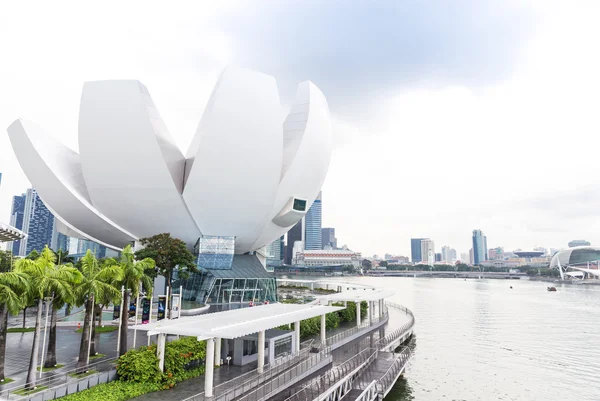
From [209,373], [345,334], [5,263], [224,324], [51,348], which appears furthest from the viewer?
[5,263]

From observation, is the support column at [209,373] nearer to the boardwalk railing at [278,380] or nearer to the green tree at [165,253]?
the boardwalk railing at [278,380]

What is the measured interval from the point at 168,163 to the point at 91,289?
65.2ft

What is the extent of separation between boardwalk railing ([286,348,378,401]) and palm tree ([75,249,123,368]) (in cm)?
871

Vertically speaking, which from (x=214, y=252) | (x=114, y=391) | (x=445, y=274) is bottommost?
(x=445, y=274)

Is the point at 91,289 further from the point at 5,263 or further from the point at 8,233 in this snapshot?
the point at 5,263

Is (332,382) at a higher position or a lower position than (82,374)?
lower

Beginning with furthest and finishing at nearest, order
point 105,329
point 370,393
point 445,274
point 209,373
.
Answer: point 445,274
point 105,329
point 370,393
point 209,373

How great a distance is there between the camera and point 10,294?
1359 cm

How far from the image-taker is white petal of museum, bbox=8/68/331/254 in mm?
32812

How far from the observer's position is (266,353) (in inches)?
771

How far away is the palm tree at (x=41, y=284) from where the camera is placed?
46.6ft

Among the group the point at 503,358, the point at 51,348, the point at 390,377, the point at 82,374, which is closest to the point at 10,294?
the point at 82,374

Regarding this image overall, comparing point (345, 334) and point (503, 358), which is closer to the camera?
point (345, 334)

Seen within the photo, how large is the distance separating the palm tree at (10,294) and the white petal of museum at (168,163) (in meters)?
20.4
